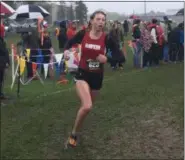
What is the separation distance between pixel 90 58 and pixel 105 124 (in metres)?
3.37

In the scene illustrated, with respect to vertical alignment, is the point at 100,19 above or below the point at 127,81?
above

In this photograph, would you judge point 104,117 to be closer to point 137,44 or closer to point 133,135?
point 133,135

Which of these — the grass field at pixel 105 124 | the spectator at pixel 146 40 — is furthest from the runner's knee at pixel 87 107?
the spectator at pixel 146 40

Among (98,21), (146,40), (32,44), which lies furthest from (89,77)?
(146,40)

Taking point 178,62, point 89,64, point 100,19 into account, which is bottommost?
point 178,62

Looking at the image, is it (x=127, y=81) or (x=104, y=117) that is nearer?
(x=104, y=117)

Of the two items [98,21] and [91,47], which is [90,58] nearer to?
[91,47]

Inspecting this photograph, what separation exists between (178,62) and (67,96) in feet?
26.2

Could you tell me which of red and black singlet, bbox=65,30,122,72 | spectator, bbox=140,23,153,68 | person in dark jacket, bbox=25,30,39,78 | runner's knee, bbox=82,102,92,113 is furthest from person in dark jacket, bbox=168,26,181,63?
runner's knee, bbox=82,102,92,113

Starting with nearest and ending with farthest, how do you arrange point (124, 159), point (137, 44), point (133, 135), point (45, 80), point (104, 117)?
Answer: point (124, 159) < point (133, 135) < point (104, 117) < point (45, 80) < point (137, 44)

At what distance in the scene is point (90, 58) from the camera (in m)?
5.50

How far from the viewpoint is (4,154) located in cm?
766

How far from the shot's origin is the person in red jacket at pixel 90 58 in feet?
17.4

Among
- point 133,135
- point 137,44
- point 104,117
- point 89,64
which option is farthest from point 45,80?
point 89,64
